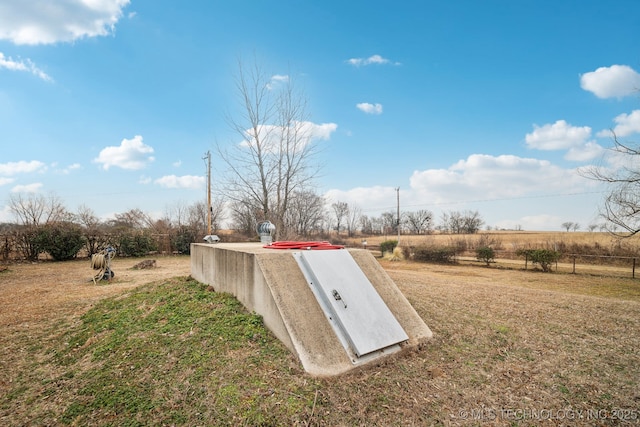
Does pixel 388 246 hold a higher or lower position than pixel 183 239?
lower

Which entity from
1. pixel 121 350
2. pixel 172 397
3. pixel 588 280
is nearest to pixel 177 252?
pixel 121 350

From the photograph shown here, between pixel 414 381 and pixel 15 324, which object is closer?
pixel 414 381

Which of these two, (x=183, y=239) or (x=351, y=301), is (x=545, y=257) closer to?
(x=351, y=301)

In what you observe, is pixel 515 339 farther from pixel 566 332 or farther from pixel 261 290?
pixel 261 290

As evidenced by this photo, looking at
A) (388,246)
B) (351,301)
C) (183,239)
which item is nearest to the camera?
(351,301)

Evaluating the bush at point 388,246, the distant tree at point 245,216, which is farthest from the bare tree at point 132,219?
the bush at point 388,246

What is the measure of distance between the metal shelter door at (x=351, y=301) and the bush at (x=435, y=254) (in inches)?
667

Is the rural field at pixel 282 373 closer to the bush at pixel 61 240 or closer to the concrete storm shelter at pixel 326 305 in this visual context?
the concrete storm shelter at pixel 326 305

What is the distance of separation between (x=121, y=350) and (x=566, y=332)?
5864 mm

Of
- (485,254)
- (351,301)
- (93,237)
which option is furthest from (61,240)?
(485,254)

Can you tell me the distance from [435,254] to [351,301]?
58.2 ft

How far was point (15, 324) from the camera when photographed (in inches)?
201

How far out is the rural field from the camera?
99.0 inches

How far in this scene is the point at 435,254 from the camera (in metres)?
19.8
